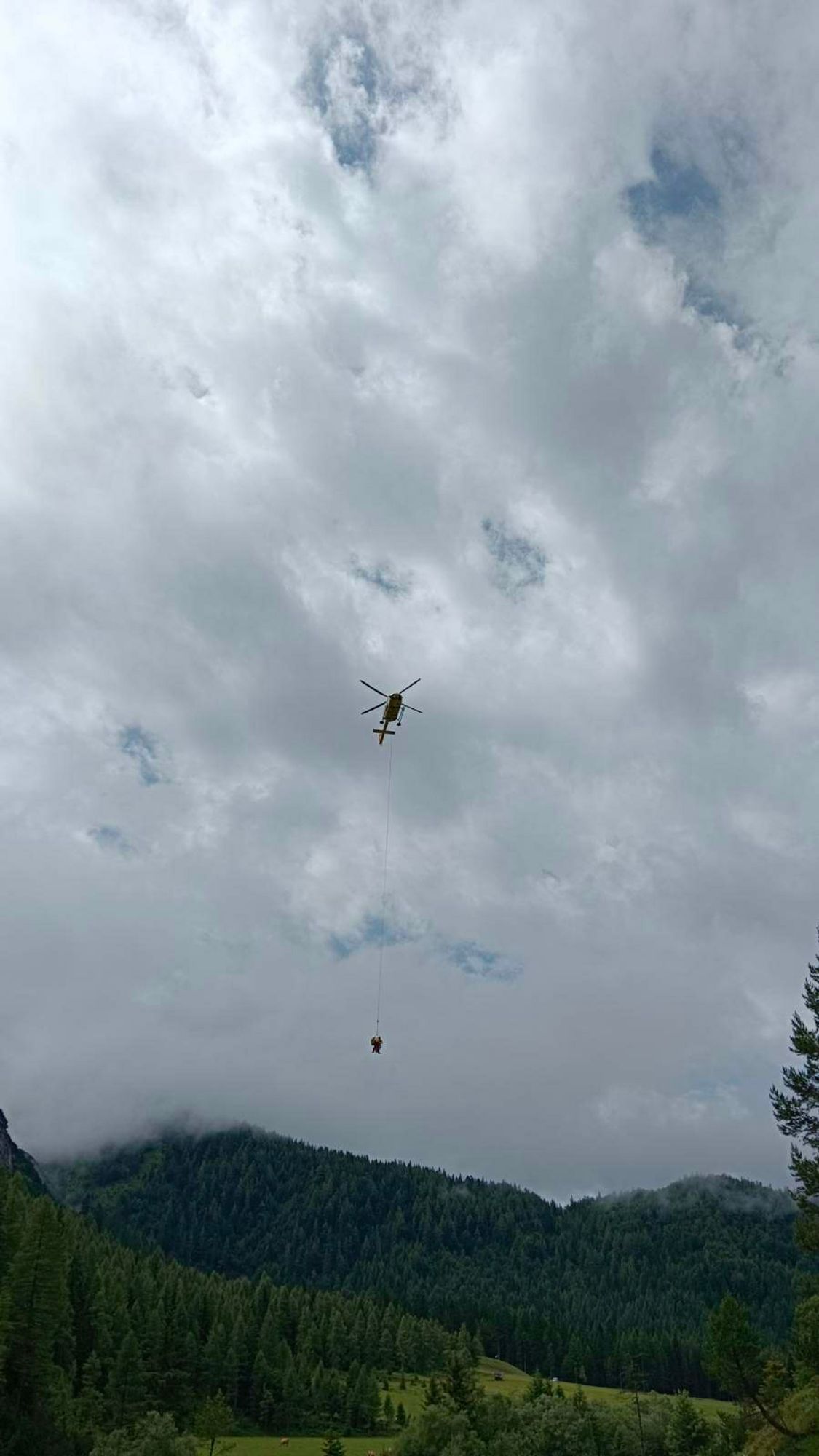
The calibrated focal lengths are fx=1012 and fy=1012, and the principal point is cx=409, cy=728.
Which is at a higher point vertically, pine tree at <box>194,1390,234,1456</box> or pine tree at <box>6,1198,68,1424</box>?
pine tree at <box>6,1198,68,1424</box>

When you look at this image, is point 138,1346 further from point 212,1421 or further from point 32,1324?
point 32,1324

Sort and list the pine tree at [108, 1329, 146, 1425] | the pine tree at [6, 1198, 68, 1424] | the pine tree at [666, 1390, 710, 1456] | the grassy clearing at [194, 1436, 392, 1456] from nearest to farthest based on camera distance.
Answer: the pine tree at [6, 1198, 68, 1424]
the pine tree at [108, 1329, 146, 1425]
the pine tree at [666, 1390, 710, 1456]
the grassy clearing at [194, 1436, 392, 1456]

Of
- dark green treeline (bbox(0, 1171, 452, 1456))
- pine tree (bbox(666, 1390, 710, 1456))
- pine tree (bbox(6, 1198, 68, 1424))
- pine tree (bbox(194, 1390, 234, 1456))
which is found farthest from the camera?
pine tree (bbox(666, 1390, 710, 1456))

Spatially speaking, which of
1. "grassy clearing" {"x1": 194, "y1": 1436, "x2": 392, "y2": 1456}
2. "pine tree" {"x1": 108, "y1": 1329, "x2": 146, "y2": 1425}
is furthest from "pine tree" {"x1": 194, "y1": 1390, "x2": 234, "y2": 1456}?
"grassy clearing" {"x1": 194, "y1": 1436, "x2": 392, "y2": 1456}

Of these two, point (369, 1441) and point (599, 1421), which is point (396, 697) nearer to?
point (599, 1421)

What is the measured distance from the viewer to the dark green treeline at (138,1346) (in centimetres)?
7862

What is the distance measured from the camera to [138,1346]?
120 metres

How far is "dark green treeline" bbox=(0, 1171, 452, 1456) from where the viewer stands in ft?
258

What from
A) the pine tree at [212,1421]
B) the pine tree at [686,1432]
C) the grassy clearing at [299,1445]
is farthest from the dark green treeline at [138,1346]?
the pine tree at [686,1432]

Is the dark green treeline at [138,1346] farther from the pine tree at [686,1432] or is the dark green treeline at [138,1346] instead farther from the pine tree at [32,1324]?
the pine tree at [686,1432]

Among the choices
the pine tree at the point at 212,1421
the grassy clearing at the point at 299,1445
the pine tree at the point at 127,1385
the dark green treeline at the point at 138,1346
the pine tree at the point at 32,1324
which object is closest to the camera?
the pine tree at the point at 32,1324

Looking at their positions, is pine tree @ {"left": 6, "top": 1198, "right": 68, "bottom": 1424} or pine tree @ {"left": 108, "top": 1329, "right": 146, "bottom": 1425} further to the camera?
pine tree @ {"left": 108, "top": 1329, "right": 146, "bottom": 1425}

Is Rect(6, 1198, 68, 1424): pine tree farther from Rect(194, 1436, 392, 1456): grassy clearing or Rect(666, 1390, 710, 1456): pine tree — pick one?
Rect(666, 1390, 710, 1456): pine tree

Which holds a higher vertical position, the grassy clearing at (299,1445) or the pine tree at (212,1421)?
the pine tree at (212,1421)
